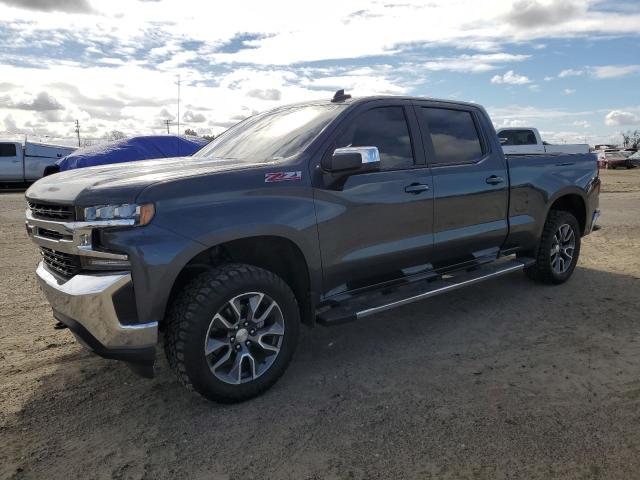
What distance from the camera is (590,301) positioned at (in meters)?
5.30

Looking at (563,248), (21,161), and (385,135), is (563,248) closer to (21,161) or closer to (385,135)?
(385,135)

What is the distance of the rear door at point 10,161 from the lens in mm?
19216

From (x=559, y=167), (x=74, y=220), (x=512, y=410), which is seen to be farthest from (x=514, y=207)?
(x=74, y=220)

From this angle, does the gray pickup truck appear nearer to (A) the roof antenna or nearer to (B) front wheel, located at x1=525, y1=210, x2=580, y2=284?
(A) the roof antenna

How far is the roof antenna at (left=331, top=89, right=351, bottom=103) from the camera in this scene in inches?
165

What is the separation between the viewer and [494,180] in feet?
16.0

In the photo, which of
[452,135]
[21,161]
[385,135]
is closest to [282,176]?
[385,135]

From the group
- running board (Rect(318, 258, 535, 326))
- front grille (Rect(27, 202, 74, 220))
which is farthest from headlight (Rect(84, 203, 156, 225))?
running board (Rect(318, 258, 535, 326))

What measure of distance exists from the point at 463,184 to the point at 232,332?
2.43 m

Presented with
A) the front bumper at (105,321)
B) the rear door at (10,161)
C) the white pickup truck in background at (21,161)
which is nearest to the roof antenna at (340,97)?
the front bumper at (105,321)

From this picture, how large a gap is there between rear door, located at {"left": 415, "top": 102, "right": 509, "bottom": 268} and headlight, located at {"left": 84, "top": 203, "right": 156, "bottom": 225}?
7.73ft

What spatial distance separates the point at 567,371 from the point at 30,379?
374cm

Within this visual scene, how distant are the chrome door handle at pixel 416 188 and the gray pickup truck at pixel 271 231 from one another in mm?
54

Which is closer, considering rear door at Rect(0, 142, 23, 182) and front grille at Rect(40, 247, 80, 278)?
front grille at Rect(40, 247, 80, 278)
